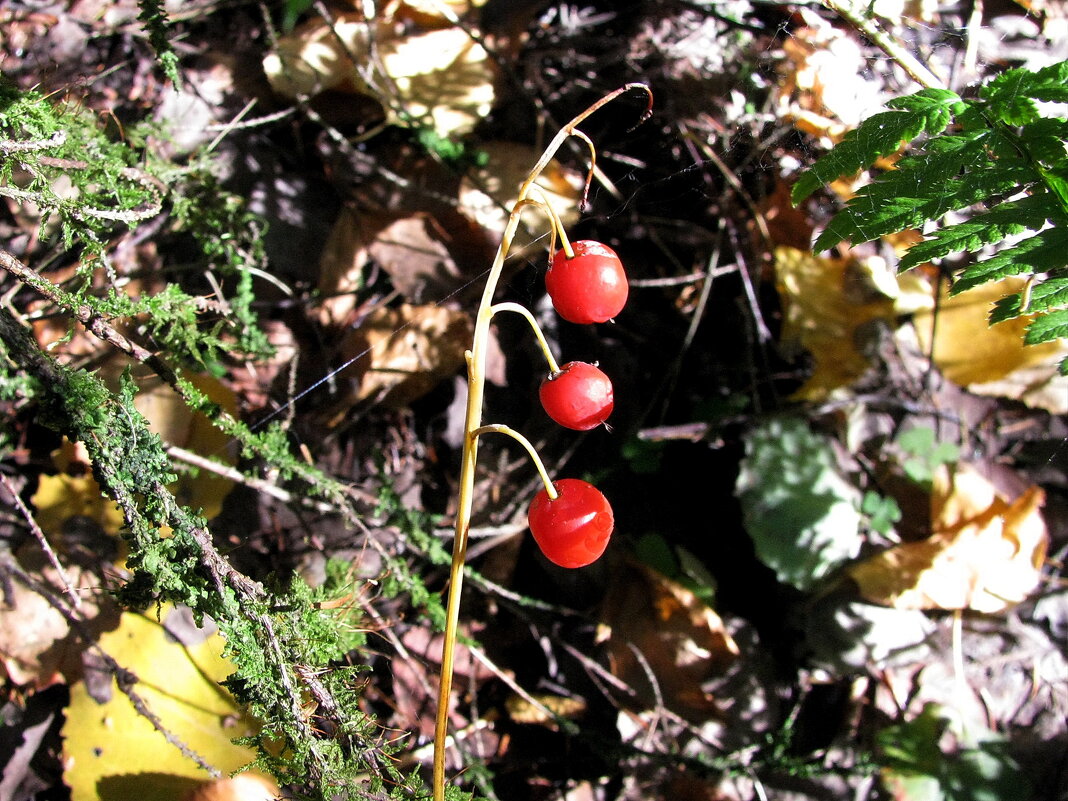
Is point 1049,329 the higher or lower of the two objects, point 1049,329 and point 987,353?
the higher

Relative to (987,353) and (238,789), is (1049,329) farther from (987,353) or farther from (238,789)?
(238,789)

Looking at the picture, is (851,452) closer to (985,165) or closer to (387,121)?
(985,165)

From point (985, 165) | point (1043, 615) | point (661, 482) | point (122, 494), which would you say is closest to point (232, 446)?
point (122, 494)

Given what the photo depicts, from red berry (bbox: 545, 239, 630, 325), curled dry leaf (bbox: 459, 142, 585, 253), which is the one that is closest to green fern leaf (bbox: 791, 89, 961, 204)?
red berry (bbox: 545, 239, 630, 325)

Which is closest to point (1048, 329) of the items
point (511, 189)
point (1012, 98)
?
point (1012, 98)

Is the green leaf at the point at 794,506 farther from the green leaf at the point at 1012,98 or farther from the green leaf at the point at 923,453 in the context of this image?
the green leaf at the point at 1012,98

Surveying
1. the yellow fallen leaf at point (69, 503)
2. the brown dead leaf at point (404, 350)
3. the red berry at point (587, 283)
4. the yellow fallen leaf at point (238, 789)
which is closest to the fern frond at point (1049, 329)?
the red berry at point (587, 283)

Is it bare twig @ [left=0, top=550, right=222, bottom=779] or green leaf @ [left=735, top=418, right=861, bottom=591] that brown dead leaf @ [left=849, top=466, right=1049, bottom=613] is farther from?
bare twig @ [left=0, top=550, right=222, bottom=779]
